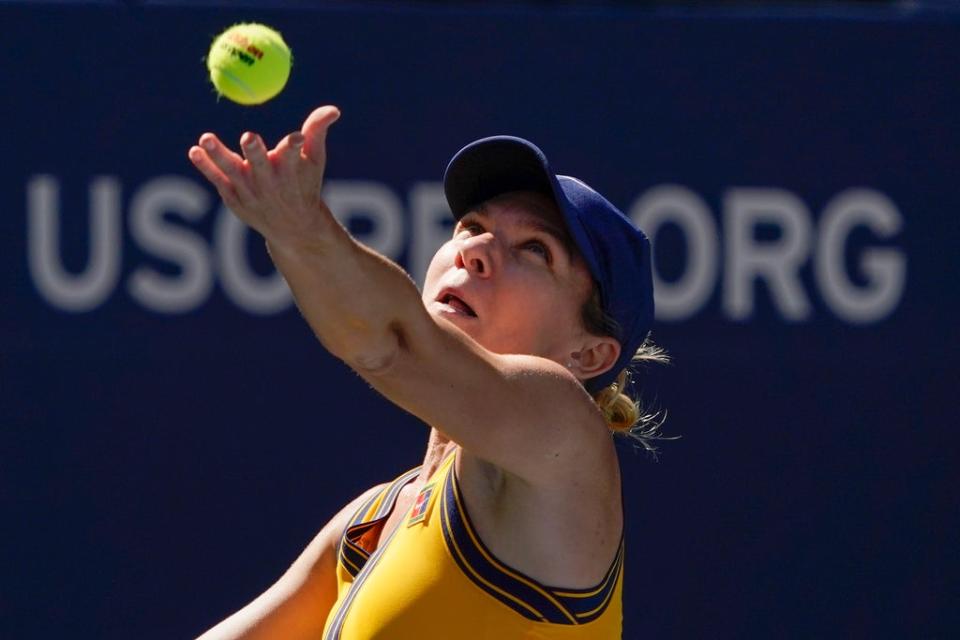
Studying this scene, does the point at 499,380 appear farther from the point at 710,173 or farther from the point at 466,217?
the point at 710,173

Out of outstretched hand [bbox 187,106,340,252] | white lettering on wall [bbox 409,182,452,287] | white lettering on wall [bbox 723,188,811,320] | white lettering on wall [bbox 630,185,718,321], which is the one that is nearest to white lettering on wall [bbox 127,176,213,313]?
A: white lettering on wall [bbox 409,182,452,287]

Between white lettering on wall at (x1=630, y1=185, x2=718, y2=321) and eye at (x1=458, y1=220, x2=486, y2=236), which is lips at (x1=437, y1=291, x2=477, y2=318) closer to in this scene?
eye at (x1=458, y1=220, x2=486, y2=236)

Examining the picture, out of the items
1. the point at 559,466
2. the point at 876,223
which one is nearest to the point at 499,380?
the point at 559,466

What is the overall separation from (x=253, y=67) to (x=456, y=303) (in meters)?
0.37

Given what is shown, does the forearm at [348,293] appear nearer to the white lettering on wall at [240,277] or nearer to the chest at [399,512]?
the chest at [399,512]

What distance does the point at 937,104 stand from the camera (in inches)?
155

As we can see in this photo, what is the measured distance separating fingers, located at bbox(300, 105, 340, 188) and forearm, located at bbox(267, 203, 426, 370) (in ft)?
0.13

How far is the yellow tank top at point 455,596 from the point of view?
1.76 metres

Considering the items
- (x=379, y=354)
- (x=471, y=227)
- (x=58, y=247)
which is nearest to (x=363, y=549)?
(x=471, y=227)

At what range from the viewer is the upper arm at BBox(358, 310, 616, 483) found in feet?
5.12

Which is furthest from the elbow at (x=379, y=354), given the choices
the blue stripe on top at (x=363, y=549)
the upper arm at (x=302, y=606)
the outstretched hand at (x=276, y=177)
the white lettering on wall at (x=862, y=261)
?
the white lettering on wall at (x=862, y=261)

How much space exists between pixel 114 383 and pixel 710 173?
1468 mm

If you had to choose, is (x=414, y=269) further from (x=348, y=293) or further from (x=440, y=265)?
(x=348, y=293)

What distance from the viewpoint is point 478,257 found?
192 centimetres
